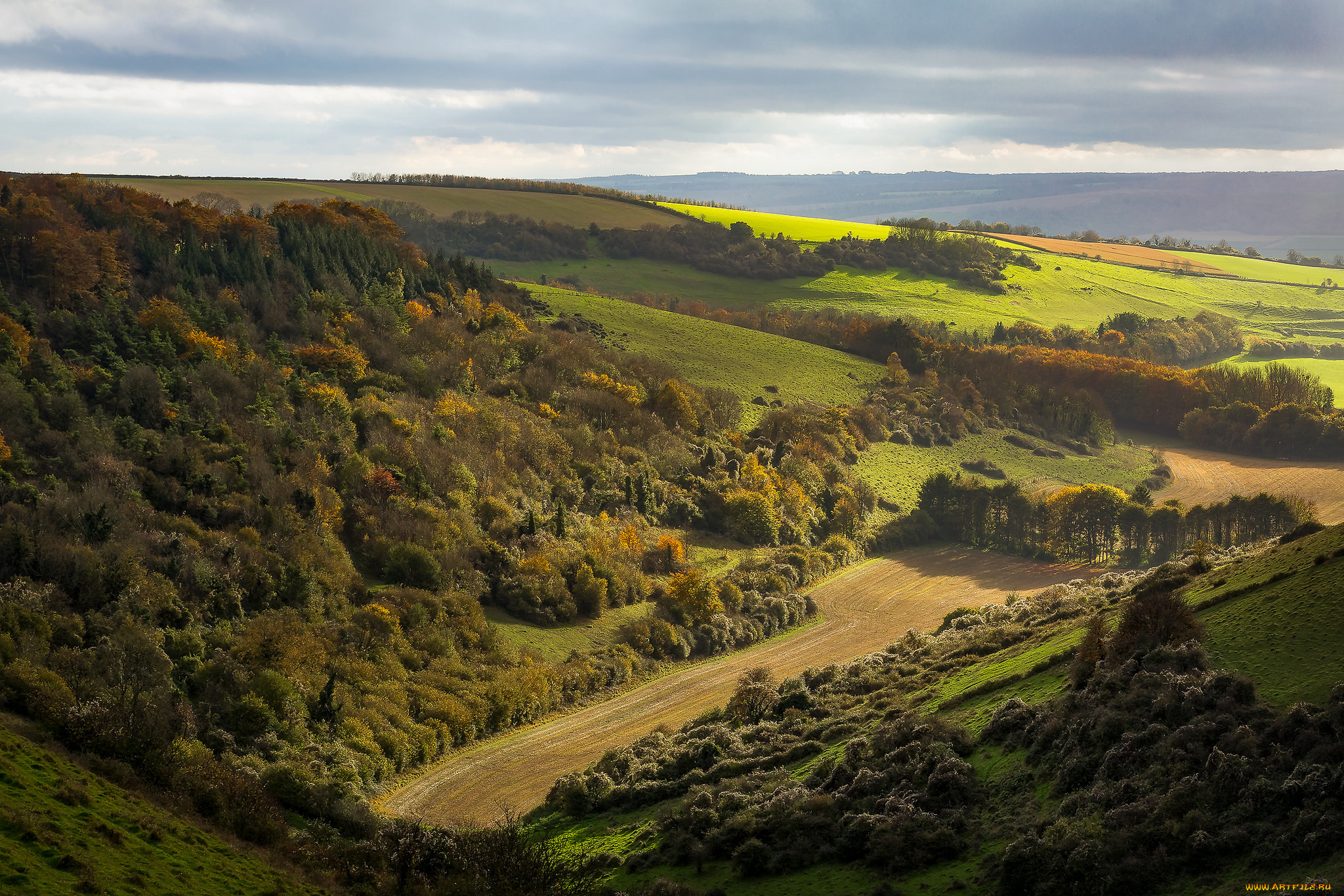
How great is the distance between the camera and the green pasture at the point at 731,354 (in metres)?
122

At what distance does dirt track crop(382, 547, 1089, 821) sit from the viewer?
45375mm

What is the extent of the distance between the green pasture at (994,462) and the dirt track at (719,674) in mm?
11552

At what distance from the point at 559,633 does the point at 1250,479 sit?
92218mm

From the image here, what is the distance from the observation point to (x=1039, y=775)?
2856 cm

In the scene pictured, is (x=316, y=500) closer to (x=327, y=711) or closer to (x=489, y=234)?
(x=327, y=711)

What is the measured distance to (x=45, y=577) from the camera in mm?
45688

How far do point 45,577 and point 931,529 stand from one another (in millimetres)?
80969

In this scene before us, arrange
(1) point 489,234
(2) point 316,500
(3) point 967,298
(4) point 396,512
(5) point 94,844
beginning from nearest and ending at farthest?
(5) point 94,844 < (2) point 316,500 < (4) point 396,512 < (1) point 489,234 < (3) point 967,298

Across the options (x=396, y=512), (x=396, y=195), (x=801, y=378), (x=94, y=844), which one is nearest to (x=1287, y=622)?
(x=94, y=844)

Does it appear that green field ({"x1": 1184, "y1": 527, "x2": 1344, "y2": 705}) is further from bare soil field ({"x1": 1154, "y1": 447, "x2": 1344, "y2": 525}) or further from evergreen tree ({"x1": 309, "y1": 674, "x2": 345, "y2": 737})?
bare soil field ({"x1": 1154, "y1": 447, "x2": 1344, "y2": 525})

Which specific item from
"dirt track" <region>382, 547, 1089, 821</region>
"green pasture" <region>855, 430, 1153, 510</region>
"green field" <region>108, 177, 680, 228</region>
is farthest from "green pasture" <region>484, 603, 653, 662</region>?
"green field" <region>108, 177, 680, 228</region>

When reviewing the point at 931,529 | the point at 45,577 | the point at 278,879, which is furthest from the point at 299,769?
the point at 931,529

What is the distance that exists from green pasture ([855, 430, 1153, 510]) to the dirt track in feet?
37.9

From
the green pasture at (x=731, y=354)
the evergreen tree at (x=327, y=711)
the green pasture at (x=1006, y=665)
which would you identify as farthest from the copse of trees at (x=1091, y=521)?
the evergreen tree at (x=327, y=711)
